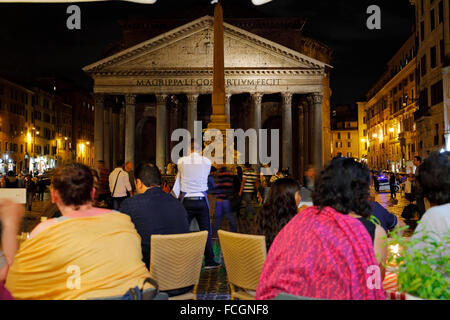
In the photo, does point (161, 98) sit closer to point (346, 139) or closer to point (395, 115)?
point (395, 115)

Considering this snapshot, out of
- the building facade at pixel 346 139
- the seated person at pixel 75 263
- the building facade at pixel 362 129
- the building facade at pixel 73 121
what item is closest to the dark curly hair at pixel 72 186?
the seated person at pixel 75 263

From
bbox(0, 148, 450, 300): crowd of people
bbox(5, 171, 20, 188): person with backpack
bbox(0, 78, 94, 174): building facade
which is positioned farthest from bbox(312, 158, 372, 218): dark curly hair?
bbox(0, 78, 94, 174): building facade

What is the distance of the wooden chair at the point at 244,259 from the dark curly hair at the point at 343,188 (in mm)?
1223

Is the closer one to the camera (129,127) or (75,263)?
(75,263)

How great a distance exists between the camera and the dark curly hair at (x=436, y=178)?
320 centimetres

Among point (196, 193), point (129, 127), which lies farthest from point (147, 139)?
point (196, 193)

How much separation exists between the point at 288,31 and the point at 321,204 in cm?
4007

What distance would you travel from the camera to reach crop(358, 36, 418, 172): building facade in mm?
45125

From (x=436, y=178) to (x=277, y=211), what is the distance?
1.50 m

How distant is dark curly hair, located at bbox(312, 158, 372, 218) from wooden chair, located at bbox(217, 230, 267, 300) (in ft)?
4.01

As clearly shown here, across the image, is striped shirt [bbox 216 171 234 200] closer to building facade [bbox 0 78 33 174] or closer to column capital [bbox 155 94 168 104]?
column capital [bbox 155 94 168 104]

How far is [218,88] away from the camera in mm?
13859
